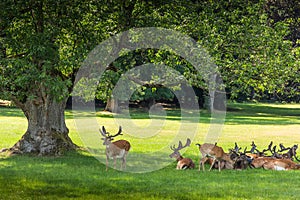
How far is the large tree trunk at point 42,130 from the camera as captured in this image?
15867 millimetres

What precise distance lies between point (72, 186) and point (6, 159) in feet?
14.7

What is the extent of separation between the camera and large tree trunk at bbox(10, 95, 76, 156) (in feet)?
52.1

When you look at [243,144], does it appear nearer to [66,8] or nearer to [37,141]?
[37,141]

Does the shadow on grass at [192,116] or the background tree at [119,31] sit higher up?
the background tree at [119,31]

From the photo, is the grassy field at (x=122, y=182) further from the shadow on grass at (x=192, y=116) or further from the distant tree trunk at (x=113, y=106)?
the distant tree trunk at (x=113, y=106)

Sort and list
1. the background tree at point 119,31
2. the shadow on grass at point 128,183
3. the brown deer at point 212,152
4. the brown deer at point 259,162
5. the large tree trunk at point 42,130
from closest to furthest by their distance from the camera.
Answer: the shadow on grass at point 128,183
the background tree at point 119,31
the brown deer at point 212,152
the brown deer at point 259,162
the large tree trunk at point 42,130

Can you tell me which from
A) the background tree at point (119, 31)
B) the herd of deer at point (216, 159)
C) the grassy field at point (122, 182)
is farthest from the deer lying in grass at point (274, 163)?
the background tree at point (119, 31)

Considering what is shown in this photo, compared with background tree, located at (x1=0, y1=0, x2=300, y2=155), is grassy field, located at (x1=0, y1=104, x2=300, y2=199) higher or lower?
lower

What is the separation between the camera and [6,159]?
1534 cm

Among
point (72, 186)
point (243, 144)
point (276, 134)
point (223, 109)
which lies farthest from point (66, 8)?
point (223, 109)

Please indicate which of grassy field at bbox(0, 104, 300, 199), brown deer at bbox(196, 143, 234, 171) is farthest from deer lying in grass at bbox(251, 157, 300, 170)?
brown deer at bbox(196, 143, 234, 171)

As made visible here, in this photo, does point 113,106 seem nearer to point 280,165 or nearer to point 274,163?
point 274,163

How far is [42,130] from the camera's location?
1592 cm

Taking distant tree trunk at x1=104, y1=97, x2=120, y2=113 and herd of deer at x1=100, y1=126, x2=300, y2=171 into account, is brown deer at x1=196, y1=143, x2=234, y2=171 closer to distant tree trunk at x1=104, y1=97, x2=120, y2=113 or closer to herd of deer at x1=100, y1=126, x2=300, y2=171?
herd of deer at x1=100, y1=126, x2=300, y2=171
